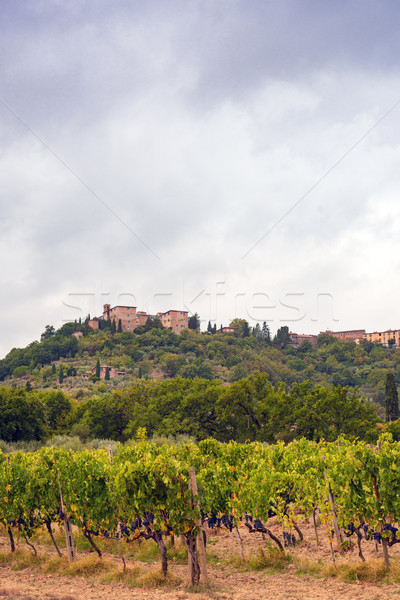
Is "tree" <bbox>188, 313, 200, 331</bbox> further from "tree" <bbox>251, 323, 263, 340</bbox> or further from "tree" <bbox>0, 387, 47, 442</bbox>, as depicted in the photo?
"tree" <bbox>0, 387, 47, 442</bbox>

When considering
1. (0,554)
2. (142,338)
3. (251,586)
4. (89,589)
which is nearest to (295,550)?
(251,586)

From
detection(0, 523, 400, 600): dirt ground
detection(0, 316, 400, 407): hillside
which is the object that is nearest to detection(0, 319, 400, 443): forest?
detection(0, 316, 400, 407): hillside

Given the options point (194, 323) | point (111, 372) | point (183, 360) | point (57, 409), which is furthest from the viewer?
point (194, 323)

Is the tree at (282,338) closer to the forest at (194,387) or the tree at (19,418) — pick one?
the forest at (194,387)

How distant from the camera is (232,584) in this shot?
860cm

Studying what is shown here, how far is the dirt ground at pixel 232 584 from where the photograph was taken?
25.5 feet

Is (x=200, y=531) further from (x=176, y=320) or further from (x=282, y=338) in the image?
(x=176, y=320)

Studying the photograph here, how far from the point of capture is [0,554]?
11.3 metres

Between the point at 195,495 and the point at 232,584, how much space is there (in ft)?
5.96

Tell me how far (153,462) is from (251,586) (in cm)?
286

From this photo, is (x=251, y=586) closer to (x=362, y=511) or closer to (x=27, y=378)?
(x=362, y=511)

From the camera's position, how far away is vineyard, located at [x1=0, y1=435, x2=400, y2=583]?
8656 millimetres

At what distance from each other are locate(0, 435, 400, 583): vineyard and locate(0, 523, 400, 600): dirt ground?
35 cm

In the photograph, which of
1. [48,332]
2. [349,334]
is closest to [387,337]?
[349,334]
